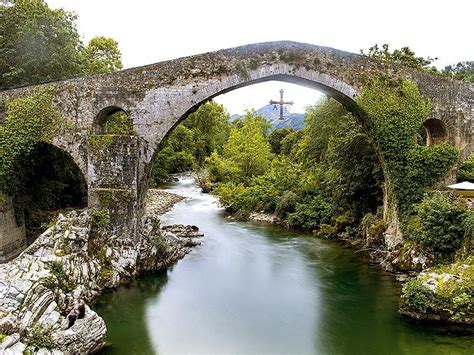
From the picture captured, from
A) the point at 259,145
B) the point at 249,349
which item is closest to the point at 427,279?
the point at 249,349

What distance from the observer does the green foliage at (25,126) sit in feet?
39.5

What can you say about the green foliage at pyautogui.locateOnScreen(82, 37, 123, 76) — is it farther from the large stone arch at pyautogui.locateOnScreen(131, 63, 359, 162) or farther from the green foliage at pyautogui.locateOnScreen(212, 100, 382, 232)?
the large stone arch at pyautogui.locateOnScreen(131, 63, 359, 162)

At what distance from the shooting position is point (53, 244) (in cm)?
989

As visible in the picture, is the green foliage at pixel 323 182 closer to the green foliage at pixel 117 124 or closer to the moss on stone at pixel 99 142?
the green foliage at pixel 117 124

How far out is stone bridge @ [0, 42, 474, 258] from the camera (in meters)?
11.7

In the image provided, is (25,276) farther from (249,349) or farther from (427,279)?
(427,279)

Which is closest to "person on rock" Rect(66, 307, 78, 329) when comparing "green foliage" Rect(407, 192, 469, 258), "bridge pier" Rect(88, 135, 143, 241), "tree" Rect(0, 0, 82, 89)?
"bridge pier" Rect(88, 135, 143, 241)

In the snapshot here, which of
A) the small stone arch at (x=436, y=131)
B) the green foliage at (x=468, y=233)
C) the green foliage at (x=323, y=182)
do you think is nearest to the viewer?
the green foliage at (x=468, y=233)

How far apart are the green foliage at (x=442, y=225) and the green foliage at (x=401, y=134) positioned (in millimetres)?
1294

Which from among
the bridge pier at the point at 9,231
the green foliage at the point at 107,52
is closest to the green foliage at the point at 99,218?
the bridge pier at the point at 9,231

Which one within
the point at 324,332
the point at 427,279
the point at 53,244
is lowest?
the point at 324,332

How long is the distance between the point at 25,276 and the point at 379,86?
1005 cm

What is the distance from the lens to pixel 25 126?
12.1 m

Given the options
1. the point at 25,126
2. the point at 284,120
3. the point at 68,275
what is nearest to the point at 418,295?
the point at 68,275
